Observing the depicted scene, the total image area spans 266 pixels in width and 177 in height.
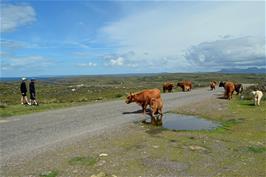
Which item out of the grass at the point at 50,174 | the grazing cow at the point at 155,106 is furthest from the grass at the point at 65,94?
the grass at the point at 50,174

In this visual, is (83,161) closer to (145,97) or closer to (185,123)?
(185,123)

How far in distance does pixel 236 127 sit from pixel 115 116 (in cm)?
735

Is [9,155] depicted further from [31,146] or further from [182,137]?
[182,137]

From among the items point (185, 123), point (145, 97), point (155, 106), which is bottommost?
point (185, 123)

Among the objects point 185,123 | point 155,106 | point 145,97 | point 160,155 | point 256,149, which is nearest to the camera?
point 160,155

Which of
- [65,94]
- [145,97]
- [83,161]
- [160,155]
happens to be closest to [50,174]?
[83,161]

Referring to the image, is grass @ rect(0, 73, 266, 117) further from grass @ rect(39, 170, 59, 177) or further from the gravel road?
grass @ rect(39, 170, 59, 177)

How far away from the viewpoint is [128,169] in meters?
9.52

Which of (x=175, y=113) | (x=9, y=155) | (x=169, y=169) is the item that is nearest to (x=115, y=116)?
(x=175, y=113)

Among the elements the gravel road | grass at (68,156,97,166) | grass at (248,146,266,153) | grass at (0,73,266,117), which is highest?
the gravel road

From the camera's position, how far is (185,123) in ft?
58.9

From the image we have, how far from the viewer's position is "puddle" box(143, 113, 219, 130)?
1662cm

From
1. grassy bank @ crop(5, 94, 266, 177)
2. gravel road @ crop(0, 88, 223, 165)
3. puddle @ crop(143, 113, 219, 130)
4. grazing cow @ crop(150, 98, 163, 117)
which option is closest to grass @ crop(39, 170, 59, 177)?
grassy bank @ crop(5, 94, 266, 177)

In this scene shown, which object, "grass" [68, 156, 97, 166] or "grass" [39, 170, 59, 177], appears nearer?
"grass" [39, 170, 59, 177]
